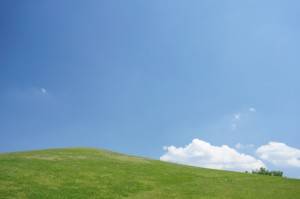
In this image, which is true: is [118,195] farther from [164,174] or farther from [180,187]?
[164,174]

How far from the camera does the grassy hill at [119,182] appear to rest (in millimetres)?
29688

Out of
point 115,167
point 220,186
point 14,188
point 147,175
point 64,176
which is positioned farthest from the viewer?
point 115,167

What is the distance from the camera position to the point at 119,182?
3494 centimetres

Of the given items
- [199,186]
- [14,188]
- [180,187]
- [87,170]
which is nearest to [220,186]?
[199,186]

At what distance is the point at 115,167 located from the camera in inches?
1697

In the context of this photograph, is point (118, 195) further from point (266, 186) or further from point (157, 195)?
point (266, 186)

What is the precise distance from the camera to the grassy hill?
2969 centimetres

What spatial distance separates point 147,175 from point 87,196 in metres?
12.6

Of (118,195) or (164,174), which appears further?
(164,174)

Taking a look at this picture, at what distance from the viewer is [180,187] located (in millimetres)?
35188

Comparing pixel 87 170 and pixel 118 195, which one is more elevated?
pixel 87 170

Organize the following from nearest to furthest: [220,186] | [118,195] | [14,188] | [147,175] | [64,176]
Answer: [14,188] → [118,195] → [64,176] → [220,186] → [147,175]

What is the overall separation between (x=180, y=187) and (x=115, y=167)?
11.4 meters

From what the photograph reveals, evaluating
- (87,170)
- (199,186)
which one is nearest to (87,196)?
(87,170)
